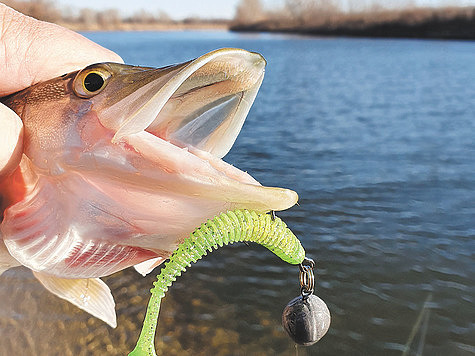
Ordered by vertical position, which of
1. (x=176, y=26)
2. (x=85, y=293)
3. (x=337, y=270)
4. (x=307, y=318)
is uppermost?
(x=307, y=318)

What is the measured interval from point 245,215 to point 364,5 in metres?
69.9

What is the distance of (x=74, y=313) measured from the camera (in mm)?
4957

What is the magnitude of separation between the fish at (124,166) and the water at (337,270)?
10.1ft

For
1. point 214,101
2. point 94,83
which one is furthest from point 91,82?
point 214,101

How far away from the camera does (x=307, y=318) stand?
196 centimetres

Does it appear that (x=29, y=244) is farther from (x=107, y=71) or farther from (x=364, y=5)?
(x=364, y=5)

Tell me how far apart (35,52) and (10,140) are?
0.65 metres

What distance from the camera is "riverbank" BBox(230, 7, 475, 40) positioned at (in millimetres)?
46625

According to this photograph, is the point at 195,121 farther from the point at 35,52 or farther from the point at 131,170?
the point at 35,52

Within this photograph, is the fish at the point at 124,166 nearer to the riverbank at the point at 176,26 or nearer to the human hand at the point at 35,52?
the human hand at the point at 35,52

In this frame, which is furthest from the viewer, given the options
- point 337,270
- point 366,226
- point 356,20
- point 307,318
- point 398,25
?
point 356,20

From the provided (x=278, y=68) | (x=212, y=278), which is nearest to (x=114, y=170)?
(x=212, y=278)

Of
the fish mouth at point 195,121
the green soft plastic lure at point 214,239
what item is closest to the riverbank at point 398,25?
the fish mouth at point 195,121

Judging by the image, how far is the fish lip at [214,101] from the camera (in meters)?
1.55
